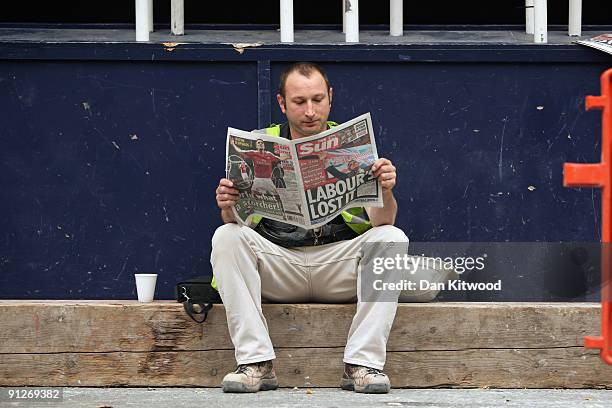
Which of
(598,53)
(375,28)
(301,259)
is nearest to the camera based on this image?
(301,259)

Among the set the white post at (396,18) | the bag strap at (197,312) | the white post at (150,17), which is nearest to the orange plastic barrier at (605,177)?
the bag strap at (197,312)

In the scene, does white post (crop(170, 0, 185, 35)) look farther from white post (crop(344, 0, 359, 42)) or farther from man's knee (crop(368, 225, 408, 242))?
man's knee (crop(368, 225, 408, 242))

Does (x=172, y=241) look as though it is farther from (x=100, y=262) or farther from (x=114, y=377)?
(x=114, y=377)

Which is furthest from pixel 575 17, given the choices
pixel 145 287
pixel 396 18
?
pixel 145 287

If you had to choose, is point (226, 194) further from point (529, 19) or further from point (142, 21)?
point (529, 19)

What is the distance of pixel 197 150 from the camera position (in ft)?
18.0

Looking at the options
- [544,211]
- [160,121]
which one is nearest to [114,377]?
[160,121]

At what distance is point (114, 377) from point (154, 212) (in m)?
0.95

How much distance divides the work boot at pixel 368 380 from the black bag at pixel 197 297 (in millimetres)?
615

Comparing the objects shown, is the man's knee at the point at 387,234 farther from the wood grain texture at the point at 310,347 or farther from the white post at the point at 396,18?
the white post at the point at 396,18

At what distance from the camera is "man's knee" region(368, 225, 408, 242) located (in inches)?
183

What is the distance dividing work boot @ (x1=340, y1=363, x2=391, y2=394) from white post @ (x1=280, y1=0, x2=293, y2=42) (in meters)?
1.62

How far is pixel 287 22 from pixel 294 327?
1460mm

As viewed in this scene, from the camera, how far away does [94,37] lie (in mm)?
5562
